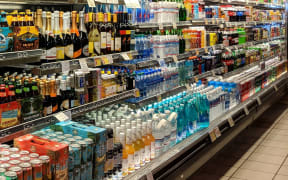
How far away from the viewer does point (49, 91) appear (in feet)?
7.66

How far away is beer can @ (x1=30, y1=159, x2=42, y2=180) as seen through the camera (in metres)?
1.75

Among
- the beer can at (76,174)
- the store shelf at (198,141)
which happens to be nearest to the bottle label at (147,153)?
the store shelf at (198,141)

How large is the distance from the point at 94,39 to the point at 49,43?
1.39 feet

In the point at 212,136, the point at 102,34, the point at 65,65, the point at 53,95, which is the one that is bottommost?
the point at 212,136

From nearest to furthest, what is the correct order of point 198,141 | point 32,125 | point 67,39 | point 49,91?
point 32,125, point 49,91, point 67,39, point 198,141

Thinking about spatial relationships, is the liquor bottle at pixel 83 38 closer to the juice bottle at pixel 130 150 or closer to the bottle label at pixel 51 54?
the bottle label at pixel 51 54

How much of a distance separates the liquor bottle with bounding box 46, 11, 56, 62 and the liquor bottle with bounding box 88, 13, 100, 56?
1.14 ft

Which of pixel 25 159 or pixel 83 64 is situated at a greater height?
pixel 83 64

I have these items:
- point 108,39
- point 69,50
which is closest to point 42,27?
point 69,50

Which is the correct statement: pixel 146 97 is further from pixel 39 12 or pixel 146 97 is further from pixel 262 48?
pixel 262 48

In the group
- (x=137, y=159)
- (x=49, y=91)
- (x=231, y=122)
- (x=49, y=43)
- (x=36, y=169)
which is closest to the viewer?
(x=36, y=169)

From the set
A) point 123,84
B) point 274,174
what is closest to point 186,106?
point 123,84

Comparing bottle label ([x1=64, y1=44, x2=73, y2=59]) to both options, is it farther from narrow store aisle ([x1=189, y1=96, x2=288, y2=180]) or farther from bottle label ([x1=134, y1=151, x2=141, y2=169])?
narrow store aisle ([x1=189, y1=96, x2=288, y2=180])

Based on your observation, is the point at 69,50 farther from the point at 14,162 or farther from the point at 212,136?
the point at 212,136
